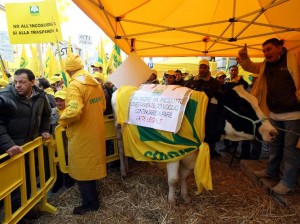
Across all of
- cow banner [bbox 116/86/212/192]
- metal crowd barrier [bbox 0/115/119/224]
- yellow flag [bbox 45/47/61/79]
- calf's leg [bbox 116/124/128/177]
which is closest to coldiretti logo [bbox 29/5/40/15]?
metal crowd barrier [bbox 0/115/119/224]

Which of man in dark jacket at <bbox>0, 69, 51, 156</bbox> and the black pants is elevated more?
man in dark jacket at <bbox>0, 69, 51, 156</bbox>

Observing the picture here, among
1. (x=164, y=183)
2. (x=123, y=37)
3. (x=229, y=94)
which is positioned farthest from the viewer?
(x=123, y=37)

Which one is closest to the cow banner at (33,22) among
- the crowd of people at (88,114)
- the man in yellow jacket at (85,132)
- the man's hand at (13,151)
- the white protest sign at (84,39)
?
the crowd of people at (88,114)

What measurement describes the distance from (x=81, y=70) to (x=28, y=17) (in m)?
3.19

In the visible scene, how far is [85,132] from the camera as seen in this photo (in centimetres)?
322

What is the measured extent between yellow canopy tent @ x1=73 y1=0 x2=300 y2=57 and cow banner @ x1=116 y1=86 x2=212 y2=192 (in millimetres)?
1619

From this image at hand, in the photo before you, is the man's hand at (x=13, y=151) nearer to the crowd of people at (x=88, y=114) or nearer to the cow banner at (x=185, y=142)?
the crowd of people at (x=88, y=114)

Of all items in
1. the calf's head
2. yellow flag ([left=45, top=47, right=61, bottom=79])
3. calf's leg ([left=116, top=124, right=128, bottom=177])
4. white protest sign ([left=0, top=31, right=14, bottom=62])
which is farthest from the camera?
yellow flag ([left=45, top=47, right=61, bottom=79])

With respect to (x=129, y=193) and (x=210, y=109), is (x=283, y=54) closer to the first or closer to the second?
(x=210, y=109)

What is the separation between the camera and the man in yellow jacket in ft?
10.3

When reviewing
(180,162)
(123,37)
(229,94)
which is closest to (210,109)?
(229,94)

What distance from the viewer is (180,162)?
11.3 ft

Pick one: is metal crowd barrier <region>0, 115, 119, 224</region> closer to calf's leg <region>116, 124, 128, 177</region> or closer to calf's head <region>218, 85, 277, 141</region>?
calf's leg <region>116, 124, 128, 177</region>

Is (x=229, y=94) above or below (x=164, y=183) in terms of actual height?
above
